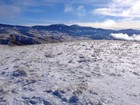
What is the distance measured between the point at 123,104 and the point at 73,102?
8.46 feet

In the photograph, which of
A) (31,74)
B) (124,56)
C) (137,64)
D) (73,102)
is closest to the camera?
(73,102)

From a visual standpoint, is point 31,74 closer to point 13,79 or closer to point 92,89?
point 13,79

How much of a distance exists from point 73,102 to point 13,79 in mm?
5419

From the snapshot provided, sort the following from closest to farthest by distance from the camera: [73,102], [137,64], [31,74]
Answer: [73,102] < [31,74] < [137,64]

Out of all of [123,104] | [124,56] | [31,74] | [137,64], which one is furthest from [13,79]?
[124,56]

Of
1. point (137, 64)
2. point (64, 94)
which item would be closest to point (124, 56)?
point (137, 64)

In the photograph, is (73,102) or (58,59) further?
(58,59)

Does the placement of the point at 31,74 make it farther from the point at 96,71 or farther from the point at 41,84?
the point at 96,71

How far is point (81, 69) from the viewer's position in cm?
1853

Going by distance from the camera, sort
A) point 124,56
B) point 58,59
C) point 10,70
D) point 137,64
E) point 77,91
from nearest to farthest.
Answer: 1. point 77,91
2. point 10,70
3. point 137,64
4. point 58,59
5. point 124,56

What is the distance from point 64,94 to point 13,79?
450 cm

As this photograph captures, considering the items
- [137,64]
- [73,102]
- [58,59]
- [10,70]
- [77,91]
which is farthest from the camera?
[58,59]

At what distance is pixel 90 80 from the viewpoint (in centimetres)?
1598

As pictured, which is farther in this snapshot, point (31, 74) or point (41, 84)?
point (31, 74)
